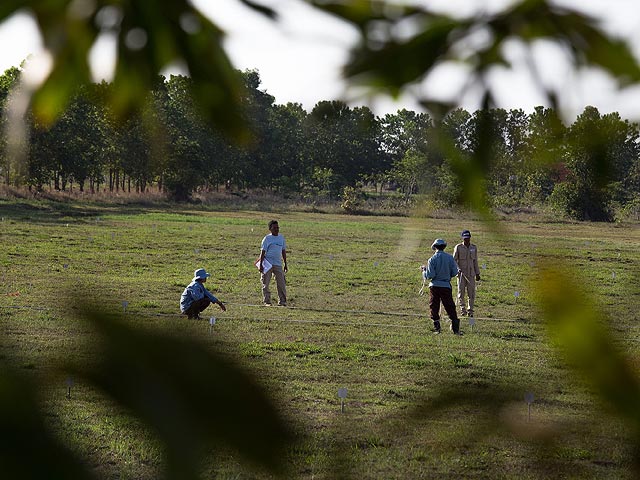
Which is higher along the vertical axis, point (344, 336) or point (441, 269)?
point (441, 269)

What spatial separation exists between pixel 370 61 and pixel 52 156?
0.21 m

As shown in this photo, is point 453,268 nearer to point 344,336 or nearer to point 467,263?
point 467,263

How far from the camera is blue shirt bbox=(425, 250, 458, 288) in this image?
26.0ft

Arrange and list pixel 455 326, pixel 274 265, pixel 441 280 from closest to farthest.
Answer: pixel 455 326 → pixel 441 280 → pixel 274 265

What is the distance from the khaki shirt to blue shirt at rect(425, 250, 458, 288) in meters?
0.36

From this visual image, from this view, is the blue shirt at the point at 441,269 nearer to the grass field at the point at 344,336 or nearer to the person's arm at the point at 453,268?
the person's arm at the point at 453,268

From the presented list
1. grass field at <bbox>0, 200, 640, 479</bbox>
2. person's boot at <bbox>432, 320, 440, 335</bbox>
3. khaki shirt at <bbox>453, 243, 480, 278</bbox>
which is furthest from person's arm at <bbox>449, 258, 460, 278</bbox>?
grass field at <bbox>0, 200, 640, 479</bbox>

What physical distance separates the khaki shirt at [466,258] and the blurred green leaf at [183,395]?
8081 millimetres

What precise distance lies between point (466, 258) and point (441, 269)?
0.77 metres

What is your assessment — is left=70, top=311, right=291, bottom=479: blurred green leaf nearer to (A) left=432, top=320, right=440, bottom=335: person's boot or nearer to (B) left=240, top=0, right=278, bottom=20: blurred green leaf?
(B) left=240, top=0, right=278, bottom=20: blurred green leaf

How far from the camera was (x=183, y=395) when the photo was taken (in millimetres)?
294

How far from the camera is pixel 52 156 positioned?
555 mm

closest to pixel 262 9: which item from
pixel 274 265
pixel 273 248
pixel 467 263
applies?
pixel 467 263

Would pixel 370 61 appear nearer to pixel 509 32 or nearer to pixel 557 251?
pixel 509 32
